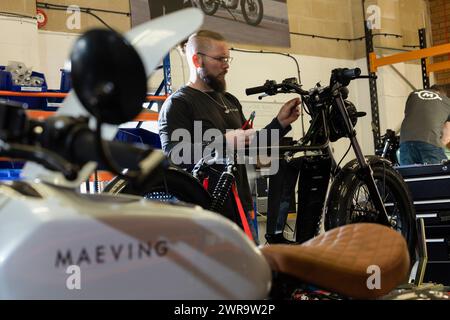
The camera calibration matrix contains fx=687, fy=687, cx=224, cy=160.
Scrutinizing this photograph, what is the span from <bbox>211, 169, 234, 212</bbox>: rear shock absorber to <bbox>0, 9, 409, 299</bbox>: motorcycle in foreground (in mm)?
1666

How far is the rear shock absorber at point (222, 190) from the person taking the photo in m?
2.76

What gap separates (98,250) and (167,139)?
6.67 ft

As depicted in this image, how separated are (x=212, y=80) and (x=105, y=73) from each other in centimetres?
231

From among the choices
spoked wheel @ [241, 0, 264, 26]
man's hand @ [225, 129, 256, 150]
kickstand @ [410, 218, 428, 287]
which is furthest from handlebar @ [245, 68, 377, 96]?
spoked wheel @ [241, 0, 264, 26]

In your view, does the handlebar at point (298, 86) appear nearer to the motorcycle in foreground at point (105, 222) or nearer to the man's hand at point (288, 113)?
the man's hand at point (288, 113)

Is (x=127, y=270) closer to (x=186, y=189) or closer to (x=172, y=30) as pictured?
(x=172, y=30)

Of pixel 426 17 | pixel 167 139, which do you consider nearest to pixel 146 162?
pixel 167 139

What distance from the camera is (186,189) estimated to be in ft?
8.73

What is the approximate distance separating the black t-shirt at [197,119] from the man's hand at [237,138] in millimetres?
127

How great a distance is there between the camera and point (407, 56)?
8227 mm

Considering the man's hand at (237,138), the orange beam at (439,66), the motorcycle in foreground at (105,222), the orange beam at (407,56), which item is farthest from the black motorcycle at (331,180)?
the orange beam at (439,66)

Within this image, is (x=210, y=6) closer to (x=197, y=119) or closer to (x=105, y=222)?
(x=197, y=119)

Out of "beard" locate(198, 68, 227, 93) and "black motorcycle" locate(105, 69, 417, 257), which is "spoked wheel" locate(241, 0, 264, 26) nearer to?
"black motorcycle" locate(105, 69, 417, 257)

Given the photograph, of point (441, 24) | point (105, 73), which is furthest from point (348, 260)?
point (441, 24)
